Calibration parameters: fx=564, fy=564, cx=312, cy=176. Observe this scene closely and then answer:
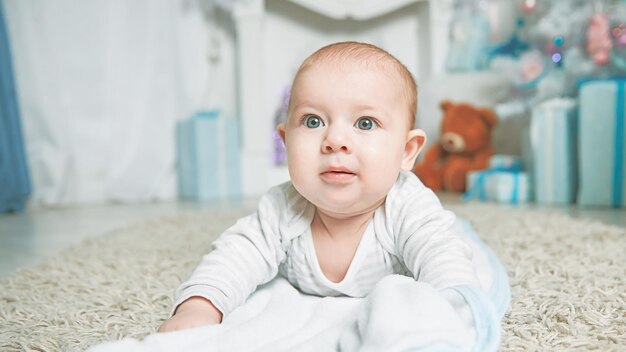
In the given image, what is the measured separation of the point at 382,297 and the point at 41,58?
2.24 metres

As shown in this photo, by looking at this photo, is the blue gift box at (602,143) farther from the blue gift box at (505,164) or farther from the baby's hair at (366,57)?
the baby's hair at (366,57)

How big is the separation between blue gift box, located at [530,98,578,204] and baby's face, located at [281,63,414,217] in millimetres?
1666

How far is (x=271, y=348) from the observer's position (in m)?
0.59

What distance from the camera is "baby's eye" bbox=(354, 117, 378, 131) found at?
0.71 metres

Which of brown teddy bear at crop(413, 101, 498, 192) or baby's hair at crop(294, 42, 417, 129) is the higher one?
baby's hair at crop(294, 42, 417, 129)

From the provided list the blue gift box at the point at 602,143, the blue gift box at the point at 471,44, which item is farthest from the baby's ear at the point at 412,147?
the blue gift box at the point at 471,44

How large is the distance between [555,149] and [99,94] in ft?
6.29

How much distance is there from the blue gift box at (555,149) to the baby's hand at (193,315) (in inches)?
72.7

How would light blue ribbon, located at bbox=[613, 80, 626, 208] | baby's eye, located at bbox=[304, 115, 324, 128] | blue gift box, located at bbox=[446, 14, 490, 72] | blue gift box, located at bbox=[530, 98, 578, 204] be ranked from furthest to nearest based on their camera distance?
blue gift box, located at bbox=[446, 14, 490, 72] → blue gift box, located at bbox=[530, 98, 578, 204] → light blue ribbon, located at bbox=[613, 80, 626, 208] → baby's eye, located at bbox=[304, 115, 324, 128]

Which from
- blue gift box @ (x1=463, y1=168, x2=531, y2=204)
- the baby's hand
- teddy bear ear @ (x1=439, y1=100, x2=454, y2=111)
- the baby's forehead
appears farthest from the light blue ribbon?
the baby's hand

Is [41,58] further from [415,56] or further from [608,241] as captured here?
[608,241]

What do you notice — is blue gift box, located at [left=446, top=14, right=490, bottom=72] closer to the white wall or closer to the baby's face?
the white wall

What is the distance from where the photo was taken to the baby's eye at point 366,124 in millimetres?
710

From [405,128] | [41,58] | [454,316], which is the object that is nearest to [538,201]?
[405,128]
